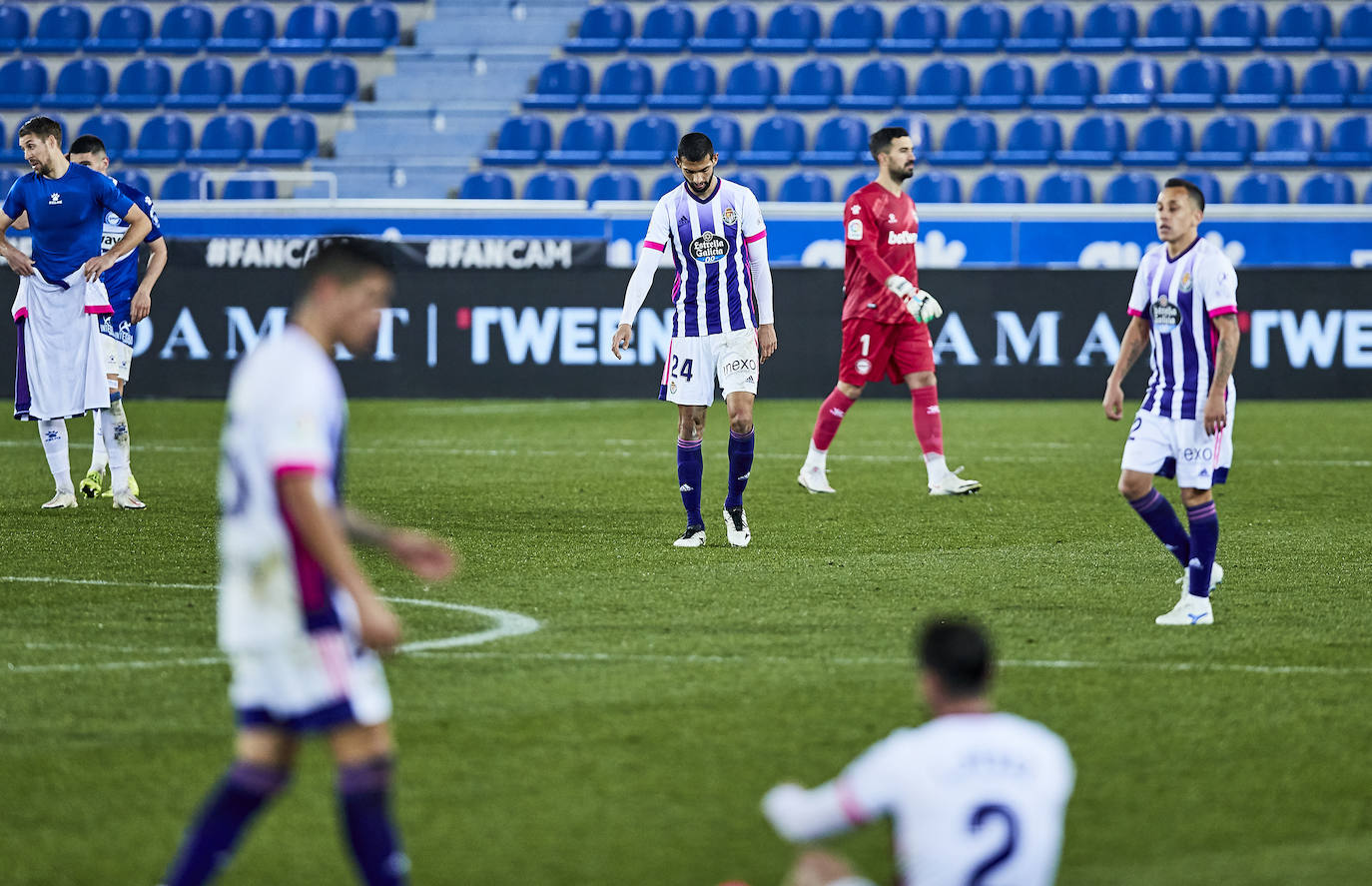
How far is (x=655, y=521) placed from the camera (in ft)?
30.6

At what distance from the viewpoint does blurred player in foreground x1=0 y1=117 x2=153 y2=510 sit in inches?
378

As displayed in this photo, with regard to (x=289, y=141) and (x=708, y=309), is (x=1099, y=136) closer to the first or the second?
(x=289, y=141)

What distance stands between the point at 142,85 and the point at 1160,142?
526 inches

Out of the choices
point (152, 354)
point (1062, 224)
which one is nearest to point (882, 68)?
point (1062, 224)

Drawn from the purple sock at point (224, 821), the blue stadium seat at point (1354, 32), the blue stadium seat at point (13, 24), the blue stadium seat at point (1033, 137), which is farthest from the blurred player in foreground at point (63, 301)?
the blue stadium seat at point (1354, 32)

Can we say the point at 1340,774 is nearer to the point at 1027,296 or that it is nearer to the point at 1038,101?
the point at 1027,296

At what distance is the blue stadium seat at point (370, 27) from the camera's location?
931 inches

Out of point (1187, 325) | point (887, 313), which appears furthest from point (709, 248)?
point (1187, 325)

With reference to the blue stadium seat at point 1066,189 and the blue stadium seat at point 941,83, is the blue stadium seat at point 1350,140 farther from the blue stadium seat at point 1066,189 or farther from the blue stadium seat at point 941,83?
the blue stadium seat at point 941,83

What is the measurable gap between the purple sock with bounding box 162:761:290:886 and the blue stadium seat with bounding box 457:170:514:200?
1807 cm

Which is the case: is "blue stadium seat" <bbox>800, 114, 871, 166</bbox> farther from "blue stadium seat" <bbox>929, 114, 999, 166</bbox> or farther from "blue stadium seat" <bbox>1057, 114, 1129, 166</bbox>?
"blue stadium seat" <bbox>1057, 114, 1129, 166</bbox>

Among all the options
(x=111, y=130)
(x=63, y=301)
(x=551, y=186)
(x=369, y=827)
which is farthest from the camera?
(x=111, y=130)

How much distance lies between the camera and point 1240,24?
22.5 metres

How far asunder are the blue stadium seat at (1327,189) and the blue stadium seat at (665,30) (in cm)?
824
